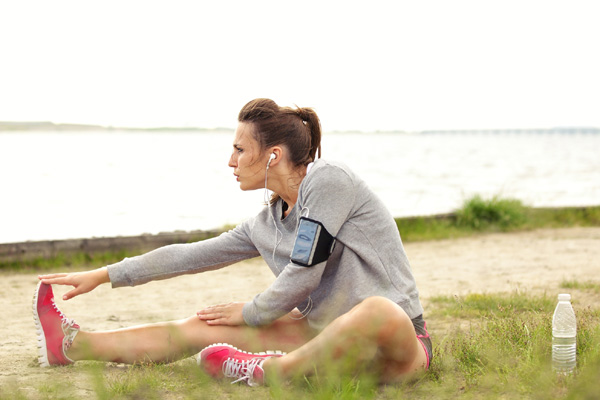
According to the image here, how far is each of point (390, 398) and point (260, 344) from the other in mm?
702

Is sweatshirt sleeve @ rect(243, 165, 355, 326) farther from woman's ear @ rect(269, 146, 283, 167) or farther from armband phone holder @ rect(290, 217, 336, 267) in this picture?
woman's ear @ rect(269, 146, 283, 167)

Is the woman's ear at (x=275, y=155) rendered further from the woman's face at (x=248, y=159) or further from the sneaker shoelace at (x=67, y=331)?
the sneaker shoelace at (x=67, y=331)

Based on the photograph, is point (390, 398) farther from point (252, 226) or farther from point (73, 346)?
point (73, 346)

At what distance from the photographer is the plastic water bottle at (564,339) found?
262 centimetres

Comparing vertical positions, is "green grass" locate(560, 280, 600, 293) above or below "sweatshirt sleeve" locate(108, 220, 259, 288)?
below

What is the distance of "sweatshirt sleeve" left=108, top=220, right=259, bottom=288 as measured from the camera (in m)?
3.15

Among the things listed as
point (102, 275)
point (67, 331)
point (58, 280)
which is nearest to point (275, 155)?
point (102, 275)

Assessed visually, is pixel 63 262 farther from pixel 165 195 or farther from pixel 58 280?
pixel 165 195

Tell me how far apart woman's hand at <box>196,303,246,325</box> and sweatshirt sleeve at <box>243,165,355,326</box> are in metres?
0.31

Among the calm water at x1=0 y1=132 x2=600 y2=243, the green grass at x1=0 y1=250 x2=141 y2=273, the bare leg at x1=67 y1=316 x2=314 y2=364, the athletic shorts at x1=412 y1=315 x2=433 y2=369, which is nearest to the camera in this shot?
the athletic shorts at x1=412 y1=315 x2=433 y2=369

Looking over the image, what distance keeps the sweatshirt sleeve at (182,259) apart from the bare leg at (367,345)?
2.13ft

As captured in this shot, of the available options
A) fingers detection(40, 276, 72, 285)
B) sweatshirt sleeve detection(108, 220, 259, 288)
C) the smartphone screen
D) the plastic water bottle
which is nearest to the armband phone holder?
the smartphone screen

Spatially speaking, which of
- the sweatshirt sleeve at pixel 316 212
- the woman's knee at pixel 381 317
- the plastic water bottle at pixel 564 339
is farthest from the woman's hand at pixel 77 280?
the plastic water bottle at pixel 564 339

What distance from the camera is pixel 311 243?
2.65 metres
